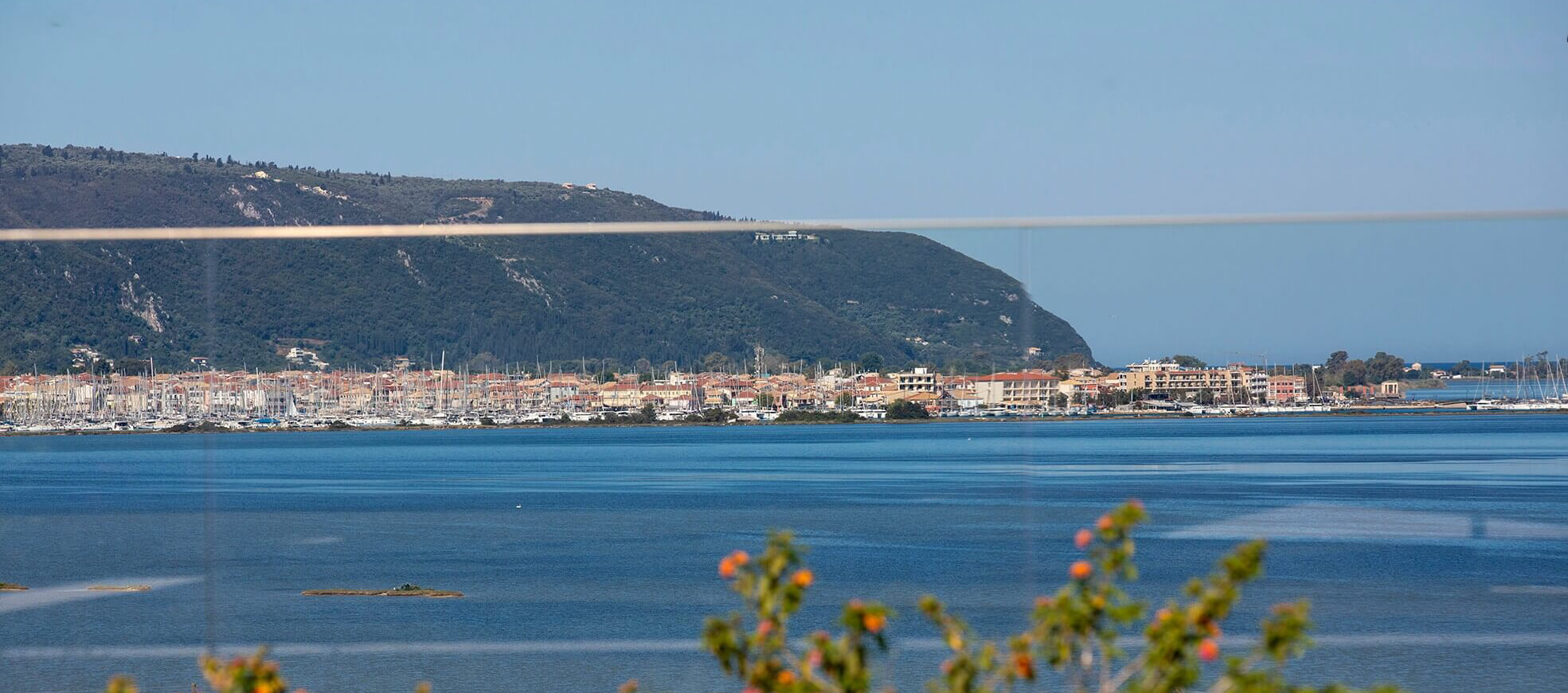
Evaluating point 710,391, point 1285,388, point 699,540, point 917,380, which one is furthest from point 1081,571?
point 699,540

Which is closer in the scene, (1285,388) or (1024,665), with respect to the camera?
(1024,665)

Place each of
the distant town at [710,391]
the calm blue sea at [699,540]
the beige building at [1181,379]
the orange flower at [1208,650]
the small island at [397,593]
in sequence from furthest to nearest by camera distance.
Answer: the small island at [397,593]
the calm blue sea at [699,540]
the beige building at [1181,379]
the distant town at [710,391]
the orange flower at [1208,650]

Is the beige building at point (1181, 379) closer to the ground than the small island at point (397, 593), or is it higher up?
higher up

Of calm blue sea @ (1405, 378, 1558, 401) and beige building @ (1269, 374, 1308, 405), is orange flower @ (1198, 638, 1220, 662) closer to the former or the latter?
beige building @ (1269, 374, 1308, 405)

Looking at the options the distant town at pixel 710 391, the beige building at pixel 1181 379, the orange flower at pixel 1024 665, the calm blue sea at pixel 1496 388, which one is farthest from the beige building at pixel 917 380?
the orange flower at pixel 1024 665

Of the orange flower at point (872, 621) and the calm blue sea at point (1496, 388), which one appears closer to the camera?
the orange flower at point (872, 621)

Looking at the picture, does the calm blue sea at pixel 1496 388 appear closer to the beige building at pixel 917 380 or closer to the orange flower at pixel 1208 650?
the beige building at pixel 917 380

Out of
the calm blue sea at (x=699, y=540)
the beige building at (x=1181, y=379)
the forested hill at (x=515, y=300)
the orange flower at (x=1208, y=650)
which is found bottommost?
the calm blue sea at (x=699, y=540)

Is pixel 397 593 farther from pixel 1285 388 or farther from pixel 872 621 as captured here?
pixel 872 621
